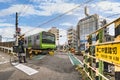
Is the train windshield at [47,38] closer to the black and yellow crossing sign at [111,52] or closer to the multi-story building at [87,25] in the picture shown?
the black and yellow crossing sign at [111,52]

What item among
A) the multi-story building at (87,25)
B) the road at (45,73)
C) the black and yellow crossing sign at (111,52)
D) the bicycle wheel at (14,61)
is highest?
the multi-story building at (87,25)

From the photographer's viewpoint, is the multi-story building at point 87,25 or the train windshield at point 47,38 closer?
the train windshield at point 47,38

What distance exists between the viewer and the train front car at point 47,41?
135 feet

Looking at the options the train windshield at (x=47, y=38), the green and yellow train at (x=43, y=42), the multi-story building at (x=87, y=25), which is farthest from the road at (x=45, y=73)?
the multi-story building at (x=87, y=25)

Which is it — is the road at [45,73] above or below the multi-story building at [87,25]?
below

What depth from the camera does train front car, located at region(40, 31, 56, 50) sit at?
135 feet

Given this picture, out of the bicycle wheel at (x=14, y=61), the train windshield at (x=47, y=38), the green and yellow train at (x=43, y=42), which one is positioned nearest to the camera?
the bicycle wheel at (x=14, y=61)

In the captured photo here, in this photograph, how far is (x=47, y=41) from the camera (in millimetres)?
42312

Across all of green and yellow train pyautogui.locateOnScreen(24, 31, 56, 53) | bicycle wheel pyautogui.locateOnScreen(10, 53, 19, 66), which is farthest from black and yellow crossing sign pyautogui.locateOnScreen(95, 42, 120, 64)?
green and yellow train pyautogui.locateOnScreen(24, 31, 56, 53)

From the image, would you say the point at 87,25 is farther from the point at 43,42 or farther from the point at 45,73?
the point at 45,73

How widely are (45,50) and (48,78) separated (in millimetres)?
29121

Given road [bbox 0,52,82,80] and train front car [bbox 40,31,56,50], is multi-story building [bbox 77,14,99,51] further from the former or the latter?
road [bbox 0,52,82,80]

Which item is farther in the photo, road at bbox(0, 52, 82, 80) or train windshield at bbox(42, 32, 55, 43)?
train windshield at bbox(42, 32, 55, 43)

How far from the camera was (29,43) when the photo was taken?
155ft
